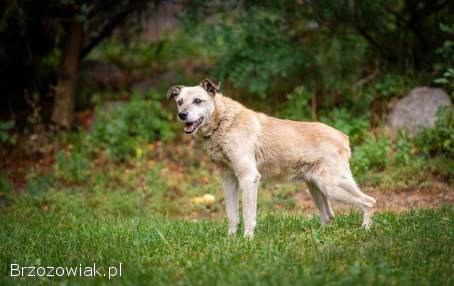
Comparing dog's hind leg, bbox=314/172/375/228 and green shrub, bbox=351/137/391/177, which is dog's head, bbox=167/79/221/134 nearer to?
dog's hind leg, bbox=314/172/375/228

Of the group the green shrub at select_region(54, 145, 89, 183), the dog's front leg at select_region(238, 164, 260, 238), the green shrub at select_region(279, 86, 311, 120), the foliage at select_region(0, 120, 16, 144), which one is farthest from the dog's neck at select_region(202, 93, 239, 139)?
the foliage at select_region(0, 120, 16, 144)

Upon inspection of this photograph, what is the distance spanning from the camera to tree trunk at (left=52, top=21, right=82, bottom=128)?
13773 mm

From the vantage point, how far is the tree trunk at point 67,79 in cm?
1377

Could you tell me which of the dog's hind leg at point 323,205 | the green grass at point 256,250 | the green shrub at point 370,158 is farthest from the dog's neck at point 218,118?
the green shrub at point 370,158

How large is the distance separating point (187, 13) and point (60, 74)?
11.1 ft

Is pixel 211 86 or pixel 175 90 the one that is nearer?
pixel 211 86

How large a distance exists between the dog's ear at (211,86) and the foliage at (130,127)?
559 centimetres

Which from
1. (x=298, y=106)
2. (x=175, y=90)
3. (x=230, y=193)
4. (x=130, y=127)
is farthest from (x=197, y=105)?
(x=130, y=127)

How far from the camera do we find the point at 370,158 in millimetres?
11562

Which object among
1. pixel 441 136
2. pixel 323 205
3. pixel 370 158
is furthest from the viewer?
pixel 370 158

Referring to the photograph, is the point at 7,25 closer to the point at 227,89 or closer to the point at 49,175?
the point at 49,175

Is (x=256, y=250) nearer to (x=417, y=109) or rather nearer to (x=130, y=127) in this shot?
(x=417, y=109)

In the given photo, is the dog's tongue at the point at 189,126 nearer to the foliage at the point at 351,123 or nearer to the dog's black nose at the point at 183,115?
the dog's black nose at the point at 183,115

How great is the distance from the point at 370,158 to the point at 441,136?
1.37 meters
